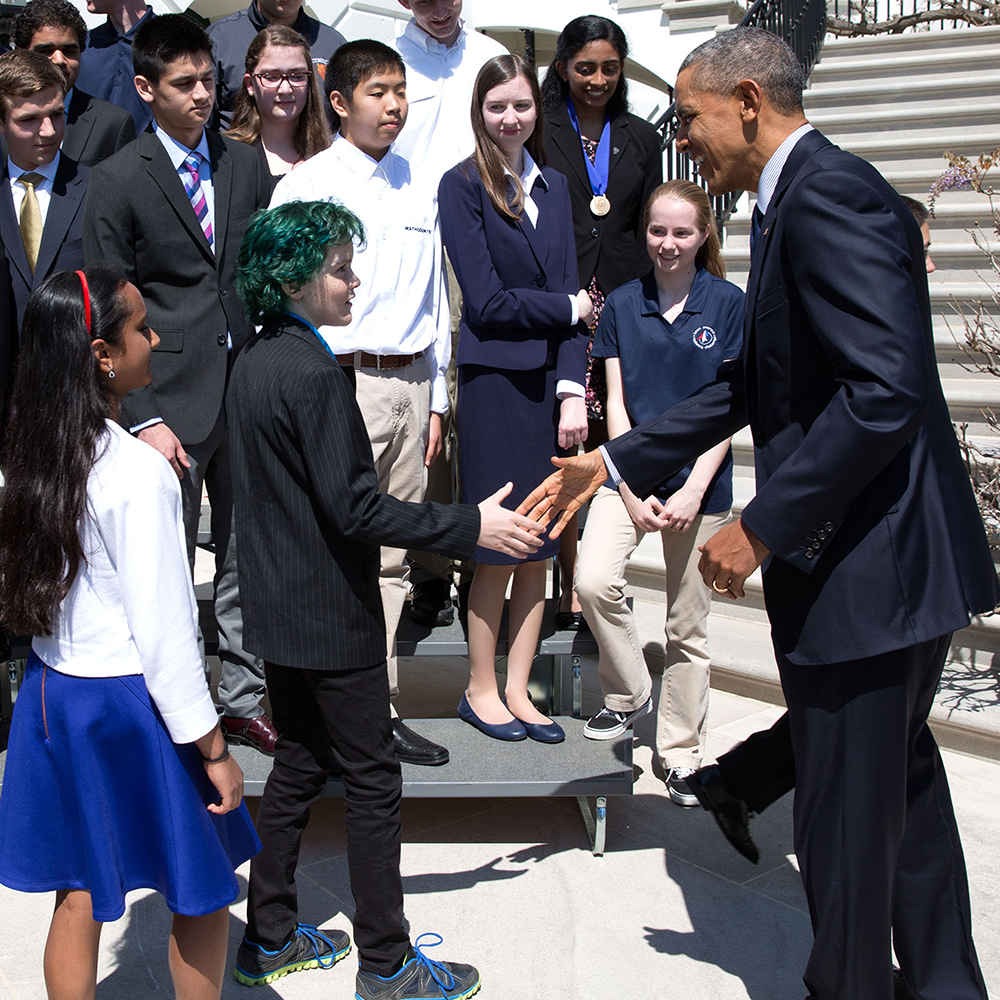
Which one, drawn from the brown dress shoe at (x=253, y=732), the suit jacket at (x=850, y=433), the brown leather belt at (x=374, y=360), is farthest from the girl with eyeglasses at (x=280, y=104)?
the suit jacket at (x=850, y=433)

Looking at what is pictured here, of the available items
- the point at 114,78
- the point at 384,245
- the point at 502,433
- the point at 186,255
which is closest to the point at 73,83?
the point at 114,78

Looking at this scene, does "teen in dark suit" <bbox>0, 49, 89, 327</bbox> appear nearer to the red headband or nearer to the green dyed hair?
the green dyed hair

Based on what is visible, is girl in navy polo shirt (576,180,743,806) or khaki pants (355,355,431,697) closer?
khaki pants (355,355,431,697)

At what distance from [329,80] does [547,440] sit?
4.67 ft

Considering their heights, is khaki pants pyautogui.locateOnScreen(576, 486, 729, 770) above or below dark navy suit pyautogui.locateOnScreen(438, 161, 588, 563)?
below

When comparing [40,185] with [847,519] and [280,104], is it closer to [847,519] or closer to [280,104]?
[280,104]

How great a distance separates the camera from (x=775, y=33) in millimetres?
7875

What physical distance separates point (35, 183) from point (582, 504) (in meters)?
2.29

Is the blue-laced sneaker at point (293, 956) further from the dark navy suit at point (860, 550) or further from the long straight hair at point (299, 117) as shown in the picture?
the long straight hair at point (299, 117)

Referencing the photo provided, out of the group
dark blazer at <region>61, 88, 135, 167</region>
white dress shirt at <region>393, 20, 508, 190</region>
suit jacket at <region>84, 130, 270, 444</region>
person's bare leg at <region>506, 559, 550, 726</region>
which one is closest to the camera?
suit jacket at <region>84, 130, 270, 444</region>

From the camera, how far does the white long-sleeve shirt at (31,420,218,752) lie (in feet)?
6.42

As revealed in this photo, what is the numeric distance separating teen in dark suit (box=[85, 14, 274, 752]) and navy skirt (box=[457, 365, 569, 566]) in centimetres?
80

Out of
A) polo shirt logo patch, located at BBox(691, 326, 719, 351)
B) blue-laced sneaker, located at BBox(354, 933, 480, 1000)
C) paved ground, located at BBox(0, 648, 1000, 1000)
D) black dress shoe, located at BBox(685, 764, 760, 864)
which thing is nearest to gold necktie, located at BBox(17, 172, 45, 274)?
paved ground, located at BBox(0, 648, 1000, 1000)

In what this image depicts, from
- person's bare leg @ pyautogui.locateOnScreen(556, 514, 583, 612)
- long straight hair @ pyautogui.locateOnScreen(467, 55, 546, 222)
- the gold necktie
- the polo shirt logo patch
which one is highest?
long straight hair @ pyautogui.locateOnScreen(467, 55, 546, 222)
